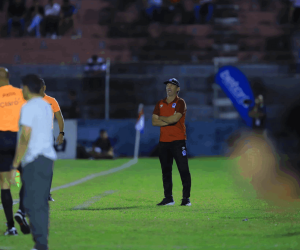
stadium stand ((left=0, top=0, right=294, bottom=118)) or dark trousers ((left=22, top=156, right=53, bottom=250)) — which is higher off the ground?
stadium stand ((left=0, top=0, right=294, bottom=118))

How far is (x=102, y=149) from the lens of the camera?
20.7 metres

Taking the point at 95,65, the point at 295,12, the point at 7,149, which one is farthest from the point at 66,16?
the point at 7,149

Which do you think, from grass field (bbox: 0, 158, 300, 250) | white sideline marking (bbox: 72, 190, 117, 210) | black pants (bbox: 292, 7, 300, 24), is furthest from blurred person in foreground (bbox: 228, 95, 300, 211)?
black pants (bbox: 292, 7, 300, 24)

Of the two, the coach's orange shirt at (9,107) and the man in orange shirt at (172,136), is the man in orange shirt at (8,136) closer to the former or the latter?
the coach's orange shirt at (9,107)

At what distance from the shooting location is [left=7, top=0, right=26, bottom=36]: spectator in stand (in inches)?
1001

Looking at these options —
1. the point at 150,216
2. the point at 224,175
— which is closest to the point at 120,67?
the point at 224,175

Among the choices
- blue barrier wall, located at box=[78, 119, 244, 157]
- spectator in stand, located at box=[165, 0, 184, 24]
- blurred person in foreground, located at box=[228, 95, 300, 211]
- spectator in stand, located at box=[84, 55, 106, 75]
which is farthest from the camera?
spectator in stand, located at box=[165, 0, 184, 24]

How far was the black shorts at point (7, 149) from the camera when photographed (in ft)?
19.7

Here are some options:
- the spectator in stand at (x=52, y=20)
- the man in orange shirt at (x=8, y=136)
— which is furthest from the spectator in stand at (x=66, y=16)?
the man in orange shirt at (x=8, y=136)

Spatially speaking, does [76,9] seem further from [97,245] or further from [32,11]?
[97,245]

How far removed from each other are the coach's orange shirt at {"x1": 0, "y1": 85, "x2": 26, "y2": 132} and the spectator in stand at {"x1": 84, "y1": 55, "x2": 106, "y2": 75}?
15735 millimetres

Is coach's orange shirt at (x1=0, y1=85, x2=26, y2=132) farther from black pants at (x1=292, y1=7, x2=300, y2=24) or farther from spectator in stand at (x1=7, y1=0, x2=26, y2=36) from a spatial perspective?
black pants at (x1=292, y1=7, x2=300, y2=24)

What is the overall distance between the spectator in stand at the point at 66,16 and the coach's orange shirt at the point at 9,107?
783 inches

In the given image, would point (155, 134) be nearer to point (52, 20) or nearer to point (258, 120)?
point (258, 120)
